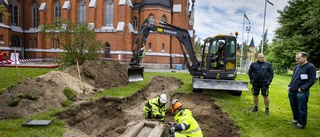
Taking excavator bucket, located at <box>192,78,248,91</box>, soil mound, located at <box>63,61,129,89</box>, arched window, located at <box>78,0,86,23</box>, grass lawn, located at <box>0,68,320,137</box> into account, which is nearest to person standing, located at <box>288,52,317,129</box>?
grass lawn, located at <box>0,68,320,137</box>

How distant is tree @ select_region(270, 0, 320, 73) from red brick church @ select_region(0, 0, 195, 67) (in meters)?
12.3

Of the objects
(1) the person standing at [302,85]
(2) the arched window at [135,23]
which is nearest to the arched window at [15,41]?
(2) the arched window at [135,23]

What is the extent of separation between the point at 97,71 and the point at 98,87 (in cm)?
131

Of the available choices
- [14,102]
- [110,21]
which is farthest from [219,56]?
[110,21]

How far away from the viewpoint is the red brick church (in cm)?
2459

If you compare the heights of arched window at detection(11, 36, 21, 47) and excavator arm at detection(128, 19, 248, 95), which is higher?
arched window at detection(11, 36, 21, 47)

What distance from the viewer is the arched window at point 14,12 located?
2873cm

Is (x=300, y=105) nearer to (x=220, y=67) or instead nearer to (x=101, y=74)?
(x=220, y=67)

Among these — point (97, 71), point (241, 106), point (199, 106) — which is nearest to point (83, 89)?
point (97, 71)

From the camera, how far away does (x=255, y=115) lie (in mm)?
6320

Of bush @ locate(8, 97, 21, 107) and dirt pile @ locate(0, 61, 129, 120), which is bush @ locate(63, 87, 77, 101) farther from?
bush @ locate(8, 97, 21, 107)

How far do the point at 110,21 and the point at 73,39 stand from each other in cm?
1420

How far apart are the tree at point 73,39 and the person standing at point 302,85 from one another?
445 inches

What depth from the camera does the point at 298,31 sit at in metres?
19.5
